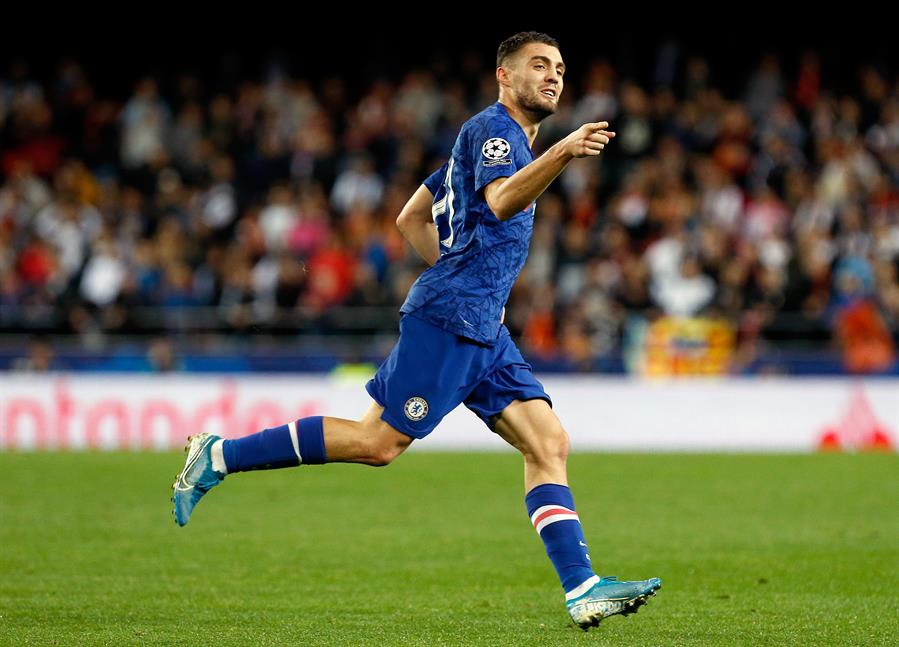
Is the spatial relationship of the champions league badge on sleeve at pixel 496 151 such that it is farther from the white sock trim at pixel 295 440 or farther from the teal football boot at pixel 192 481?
the teal football boot at pixel 192 481

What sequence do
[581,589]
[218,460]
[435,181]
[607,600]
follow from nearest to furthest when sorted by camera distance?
[607,600] → [581,589] → [218,460] → [435,181]

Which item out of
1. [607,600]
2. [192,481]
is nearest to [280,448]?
[192,481]

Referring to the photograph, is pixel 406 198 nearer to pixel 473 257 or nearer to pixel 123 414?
pixel 123 414

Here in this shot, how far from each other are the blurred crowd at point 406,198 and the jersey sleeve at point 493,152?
489 inches

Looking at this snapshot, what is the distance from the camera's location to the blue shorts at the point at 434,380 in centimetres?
610

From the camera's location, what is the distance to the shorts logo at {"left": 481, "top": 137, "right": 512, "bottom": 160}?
19.5 feet

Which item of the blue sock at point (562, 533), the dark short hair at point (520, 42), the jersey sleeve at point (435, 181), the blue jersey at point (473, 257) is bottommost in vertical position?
the blue sock at point (562, 533)

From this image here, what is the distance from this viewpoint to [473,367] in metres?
6.20

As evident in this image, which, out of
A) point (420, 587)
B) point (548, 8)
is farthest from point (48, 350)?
point (420, 587)

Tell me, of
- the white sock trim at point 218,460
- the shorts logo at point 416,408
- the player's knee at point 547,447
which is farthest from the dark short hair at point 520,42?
the white sock trim at point 218,460

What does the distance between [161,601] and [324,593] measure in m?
0.81

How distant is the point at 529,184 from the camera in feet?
18.6

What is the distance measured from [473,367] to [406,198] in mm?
14195

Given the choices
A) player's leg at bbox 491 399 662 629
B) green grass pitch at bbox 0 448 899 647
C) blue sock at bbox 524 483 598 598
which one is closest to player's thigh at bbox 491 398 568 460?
player's leg at bbox 491 399 662 629
